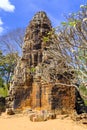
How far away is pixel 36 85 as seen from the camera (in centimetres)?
2003

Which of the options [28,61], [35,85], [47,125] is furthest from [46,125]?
[28,61]

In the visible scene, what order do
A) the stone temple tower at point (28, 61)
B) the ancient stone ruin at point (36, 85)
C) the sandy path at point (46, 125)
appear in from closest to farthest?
the sandy path at point (46, 125) → the ancient stone ruin at point (36, 85) → the stone temple tower at point (28, 61)

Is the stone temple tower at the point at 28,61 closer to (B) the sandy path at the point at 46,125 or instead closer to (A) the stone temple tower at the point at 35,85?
(A) the stone temple tower at the point at 35,85

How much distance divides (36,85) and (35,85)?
0.13 meters

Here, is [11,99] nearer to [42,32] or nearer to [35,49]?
[35,49]

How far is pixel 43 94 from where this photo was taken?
63.1 feet

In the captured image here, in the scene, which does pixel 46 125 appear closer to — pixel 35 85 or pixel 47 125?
pixel 47 125

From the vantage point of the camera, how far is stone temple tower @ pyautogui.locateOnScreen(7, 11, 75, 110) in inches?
728

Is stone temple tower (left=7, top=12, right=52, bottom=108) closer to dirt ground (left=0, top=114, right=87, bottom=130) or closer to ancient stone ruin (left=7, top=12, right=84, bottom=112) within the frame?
ancient stone ruin (left=7, top=12, right=84, bottom=112)

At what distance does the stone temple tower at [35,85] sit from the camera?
1850 centimetres

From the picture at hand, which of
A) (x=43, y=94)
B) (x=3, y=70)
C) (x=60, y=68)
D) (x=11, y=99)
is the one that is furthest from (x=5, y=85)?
(x=60, y=68)

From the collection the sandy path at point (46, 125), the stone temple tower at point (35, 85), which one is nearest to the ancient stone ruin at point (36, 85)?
the stone temple tower at point (35, 85)

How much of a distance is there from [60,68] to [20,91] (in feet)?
16.1

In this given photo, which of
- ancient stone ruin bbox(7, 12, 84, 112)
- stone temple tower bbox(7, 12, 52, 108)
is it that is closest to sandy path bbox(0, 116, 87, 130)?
ancient stone ruin bbox(7, 12, 84, 112)
